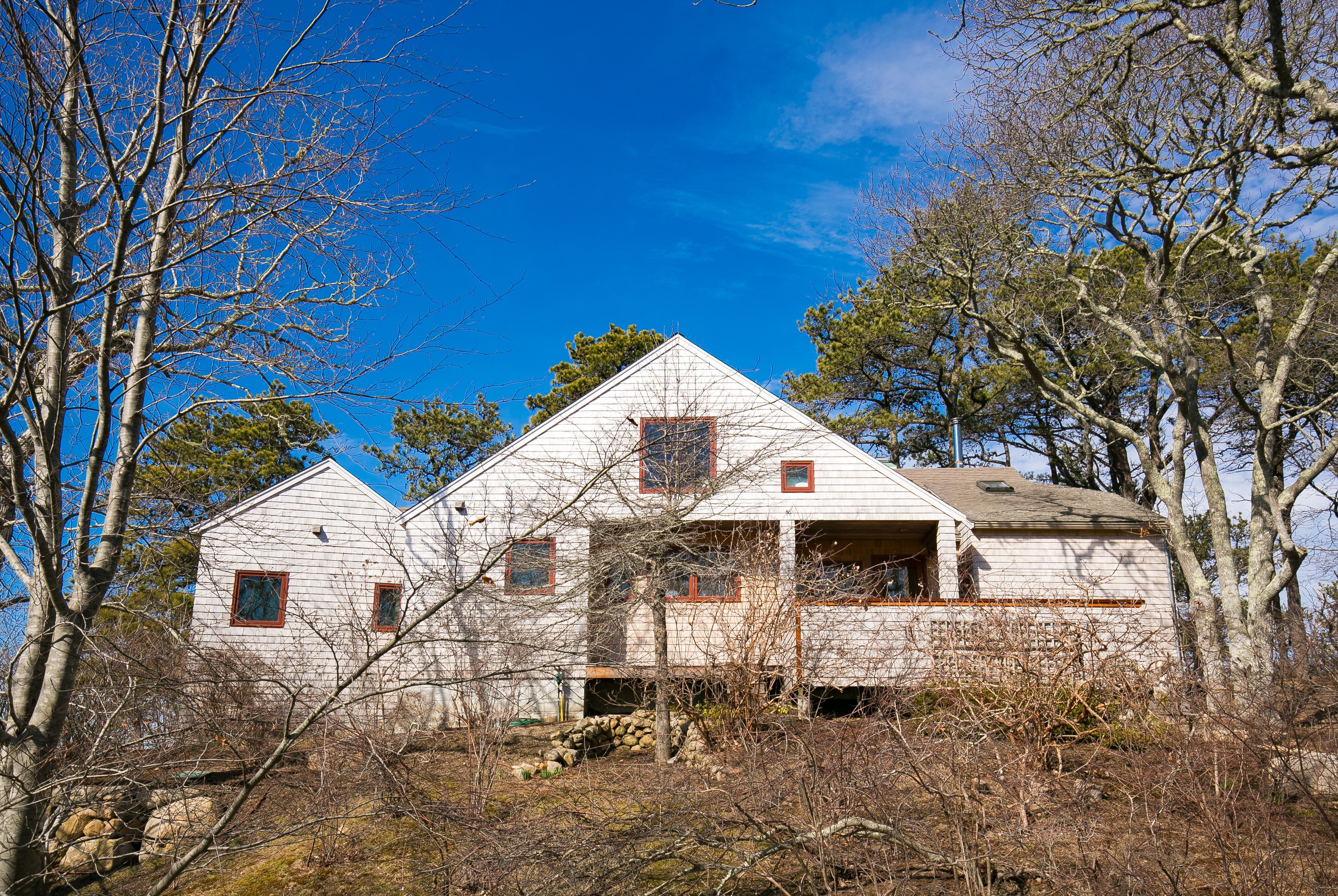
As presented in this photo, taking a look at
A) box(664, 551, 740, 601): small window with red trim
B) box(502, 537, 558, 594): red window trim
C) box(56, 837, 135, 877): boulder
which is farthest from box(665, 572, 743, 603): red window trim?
box(56, 837, 135, 877): boulder

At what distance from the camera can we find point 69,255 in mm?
4352

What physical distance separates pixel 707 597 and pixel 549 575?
2.49m

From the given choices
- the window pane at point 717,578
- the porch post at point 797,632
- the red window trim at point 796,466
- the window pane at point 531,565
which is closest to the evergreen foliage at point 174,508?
the window pane at point 531,565

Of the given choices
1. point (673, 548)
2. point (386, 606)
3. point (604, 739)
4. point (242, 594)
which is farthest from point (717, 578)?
point (242, 594)

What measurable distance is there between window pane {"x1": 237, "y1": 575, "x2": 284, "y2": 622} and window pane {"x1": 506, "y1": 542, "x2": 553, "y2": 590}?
464 centimetres

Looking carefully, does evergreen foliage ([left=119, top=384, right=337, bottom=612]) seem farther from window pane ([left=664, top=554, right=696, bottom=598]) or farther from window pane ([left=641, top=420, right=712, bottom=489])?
window pane ([left=641, top=420, right=712, bottom=489])

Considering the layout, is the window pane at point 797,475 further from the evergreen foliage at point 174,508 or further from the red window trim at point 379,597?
the evergreen foliage at point 174,508

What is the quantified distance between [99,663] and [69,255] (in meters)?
2.95

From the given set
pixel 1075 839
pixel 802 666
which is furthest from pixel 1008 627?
pixel 1075 839

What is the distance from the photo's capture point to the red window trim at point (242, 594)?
47.6 ft

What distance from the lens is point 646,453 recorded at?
12516 millimetres

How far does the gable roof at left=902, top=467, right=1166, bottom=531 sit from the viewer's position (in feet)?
50.8

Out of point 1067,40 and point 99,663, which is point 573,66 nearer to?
point 99,663

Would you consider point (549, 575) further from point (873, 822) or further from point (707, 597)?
point (873, 822)
